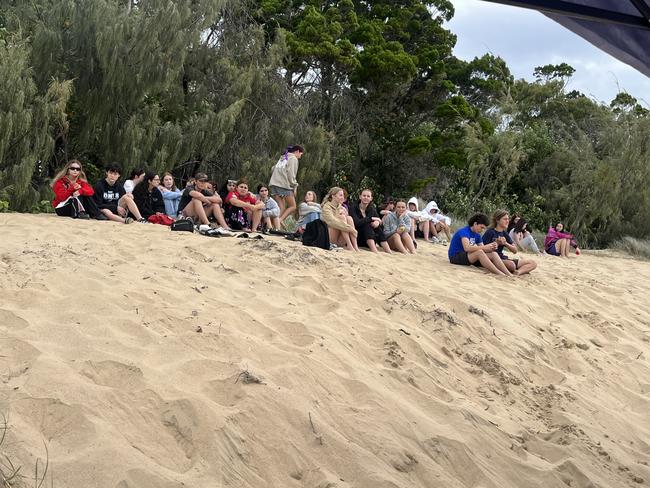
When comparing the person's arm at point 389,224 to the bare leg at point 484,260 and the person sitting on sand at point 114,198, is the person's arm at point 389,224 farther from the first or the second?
the person sitting on sand at point 114,198

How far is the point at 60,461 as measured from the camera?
2.36 meters

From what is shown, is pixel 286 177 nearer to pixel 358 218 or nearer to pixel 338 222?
pixel 358 218

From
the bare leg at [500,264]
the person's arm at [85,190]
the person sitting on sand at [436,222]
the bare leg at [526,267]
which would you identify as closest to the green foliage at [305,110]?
the person's arm at [85,190]

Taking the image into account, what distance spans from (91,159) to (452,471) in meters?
10.8

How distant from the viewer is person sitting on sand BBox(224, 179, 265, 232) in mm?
9070

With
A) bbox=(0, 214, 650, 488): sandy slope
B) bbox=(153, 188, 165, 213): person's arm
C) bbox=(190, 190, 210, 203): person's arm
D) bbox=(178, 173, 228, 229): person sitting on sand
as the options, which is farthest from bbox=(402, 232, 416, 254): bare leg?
bbox=(153, 188, 165, 213): person's arm

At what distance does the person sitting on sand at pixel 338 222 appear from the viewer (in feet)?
26.5

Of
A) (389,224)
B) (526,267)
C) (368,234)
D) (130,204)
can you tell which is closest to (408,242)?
(389,224)

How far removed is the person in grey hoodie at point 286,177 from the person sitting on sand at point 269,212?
57cm

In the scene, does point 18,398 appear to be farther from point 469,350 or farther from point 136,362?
point 469,350

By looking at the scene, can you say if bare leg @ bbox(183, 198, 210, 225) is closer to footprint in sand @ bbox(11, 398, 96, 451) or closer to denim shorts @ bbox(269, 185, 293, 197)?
denim shorts @ bbox(269, 185, 293, 197)

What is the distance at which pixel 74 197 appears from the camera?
8.16 m

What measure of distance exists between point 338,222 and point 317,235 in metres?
0.48

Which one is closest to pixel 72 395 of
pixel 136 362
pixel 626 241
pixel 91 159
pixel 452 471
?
pixel 136 362
